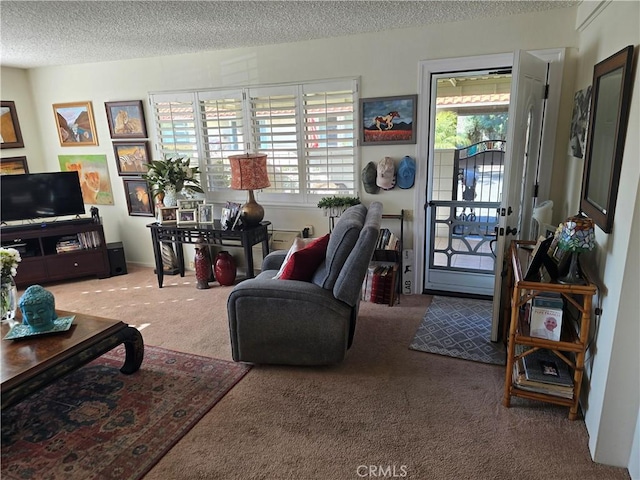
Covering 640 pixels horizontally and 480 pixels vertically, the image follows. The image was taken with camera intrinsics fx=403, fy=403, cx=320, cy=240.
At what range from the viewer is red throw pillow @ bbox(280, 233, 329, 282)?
2.63 meters

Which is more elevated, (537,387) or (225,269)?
(225,269)

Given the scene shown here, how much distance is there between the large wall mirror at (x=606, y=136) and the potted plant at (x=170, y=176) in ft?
11.7

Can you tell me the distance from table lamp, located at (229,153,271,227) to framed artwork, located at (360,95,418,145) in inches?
39.8

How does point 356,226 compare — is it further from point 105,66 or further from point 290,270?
point 105,66

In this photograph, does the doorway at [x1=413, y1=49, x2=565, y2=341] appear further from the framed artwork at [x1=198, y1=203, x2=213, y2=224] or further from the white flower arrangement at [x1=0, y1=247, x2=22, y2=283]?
the white flower arrangement at [x1=0, y1=247, x2=22, y2=283]

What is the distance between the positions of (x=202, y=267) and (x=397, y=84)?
2616 mm

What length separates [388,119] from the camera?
145 inches

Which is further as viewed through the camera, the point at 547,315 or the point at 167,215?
the point at 167,215

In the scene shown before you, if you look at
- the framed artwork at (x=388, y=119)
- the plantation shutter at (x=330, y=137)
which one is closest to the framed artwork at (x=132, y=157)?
the plantation shutter at (x=330, y=137)

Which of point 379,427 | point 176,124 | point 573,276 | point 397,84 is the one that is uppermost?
point 397,84

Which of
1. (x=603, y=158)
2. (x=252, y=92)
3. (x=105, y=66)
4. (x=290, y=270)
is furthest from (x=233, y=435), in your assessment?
(x=105, y=66)

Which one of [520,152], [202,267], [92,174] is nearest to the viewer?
[520,152]

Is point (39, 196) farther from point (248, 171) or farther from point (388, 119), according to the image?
point (388, 119)


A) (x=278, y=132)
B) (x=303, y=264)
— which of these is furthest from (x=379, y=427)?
(x=278, y=132)
